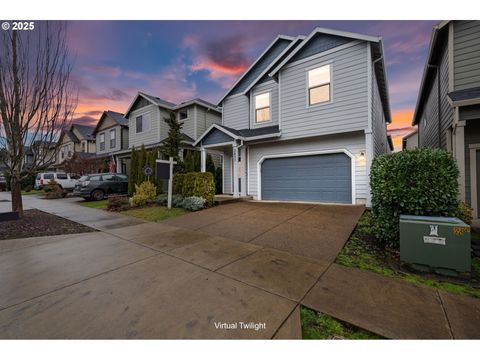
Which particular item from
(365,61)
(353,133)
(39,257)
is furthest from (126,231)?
(365,61)

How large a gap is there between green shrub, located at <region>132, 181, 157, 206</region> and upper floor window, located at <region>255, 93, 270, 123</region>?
248 inches

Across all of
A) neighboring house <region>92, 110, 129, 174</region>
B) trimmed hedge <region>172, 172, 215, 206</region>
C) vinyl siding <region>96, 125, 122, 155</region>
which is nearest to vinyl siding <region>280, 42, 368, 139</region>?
trimmed hedge <region>172, 172, 215, 206</region>

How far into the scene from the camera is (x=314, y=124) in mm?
8406

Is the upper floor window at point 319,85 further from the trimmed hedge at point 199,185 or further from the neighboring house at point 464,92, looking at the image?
the trimmed hedge at point 199,185

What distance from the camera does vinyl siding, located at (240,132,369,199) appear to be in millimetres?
7738

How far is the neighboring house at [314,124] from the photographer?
758cm

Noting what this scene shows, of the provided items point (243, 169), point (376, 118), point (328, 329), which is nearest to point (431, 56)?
point (376, 118)

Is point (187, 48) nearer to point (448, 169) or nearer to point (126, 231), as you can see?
point (126, 231)

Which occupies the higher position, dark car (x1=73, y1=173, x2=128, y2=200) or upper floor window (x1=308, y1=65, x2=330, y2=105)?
upper floor window (x1=308, y1=65, x2=330, y2=105)

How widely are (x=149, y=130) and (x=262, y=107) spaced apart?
8996 millimetres

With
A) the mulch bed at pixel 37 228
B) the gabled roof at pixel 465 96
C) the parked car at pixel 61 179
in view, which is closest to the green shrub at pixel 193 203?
the mulch bed at pixel 37 228

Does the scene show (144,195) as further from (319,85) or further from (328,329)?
(328,329)

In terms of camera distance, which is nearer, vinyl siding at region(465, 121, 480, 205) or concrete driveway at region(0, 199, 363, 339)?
concrete driveway at region(0, 199, 363, 339)

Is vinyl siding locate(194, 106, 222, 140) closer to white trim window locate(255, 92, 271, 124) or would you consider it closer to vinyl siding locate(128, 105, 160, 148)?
vinyl siding locate(128, 105, 160, 148)
